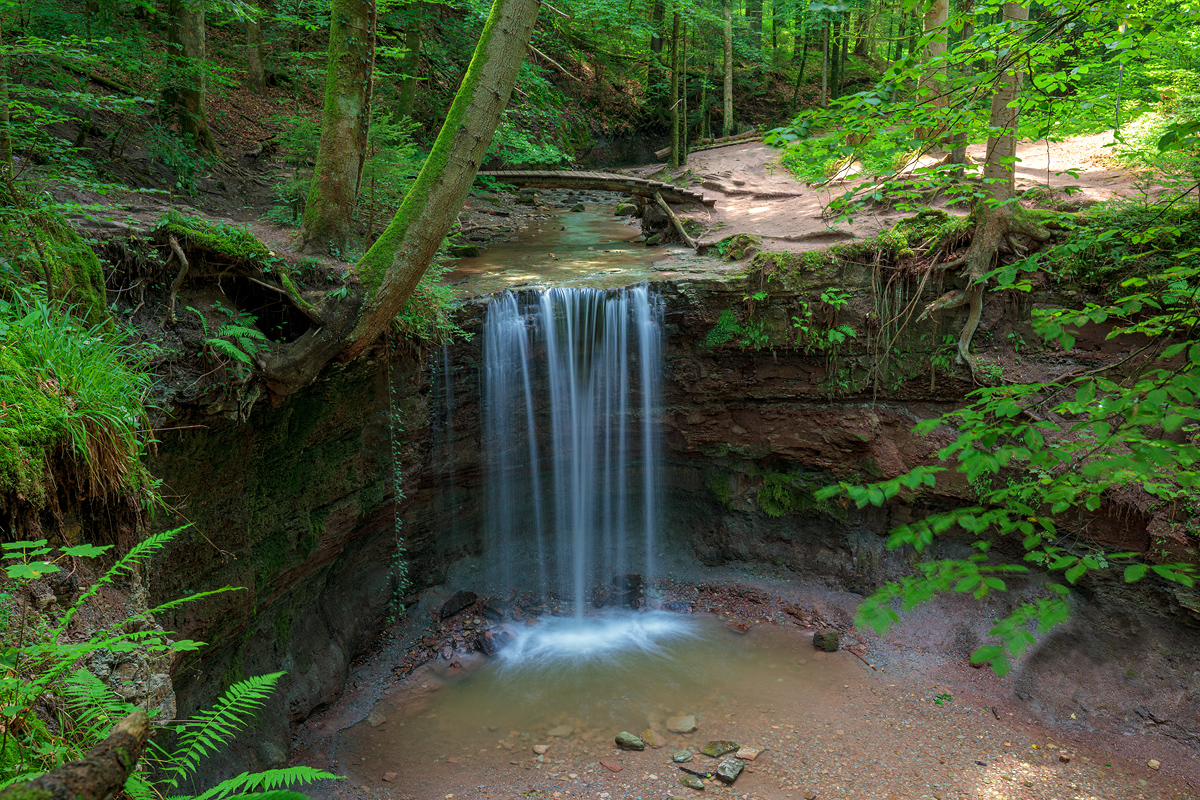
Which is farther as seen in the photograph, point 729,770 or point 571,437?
point 571,437

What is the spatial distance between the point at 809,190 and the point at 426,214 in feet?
32.8

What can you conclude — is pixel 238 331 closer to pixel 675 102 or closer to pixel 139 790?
pixel 139 790

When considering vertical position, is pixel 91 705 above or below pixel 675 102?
below

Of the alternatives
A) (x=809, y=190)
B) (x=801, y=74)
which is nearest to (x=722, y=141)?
(x=801, y=74)

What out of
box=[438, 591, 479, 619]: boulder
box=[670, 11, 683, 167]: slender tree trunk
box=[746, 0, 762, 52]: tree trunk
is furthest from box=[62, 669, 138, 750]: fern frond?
box=[746, 0, 762, 52]: tree trunk

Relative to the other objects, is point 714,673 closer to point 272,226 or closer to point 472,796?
point 472,796

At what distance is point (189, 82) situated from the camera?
8.61 metres

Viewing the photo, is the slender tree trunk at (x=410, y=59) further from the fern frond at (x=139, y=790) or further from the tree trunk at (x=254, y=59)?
the fern frond at (x=139, y=790)

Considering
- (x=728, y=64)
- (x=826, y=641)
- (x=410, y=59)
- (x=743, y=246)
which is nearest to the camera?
(x=826, y=641)

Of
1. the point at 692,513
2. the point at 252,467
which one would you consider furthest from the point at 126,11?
the point at 692,513

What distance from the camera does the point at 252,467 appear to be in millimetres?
6145

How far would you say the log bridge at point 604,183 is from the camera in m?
12.7

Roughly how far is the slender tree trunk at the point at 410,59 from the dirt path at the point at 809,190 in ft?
18.5

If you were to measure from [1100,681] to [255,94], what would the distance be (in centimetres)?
1656
